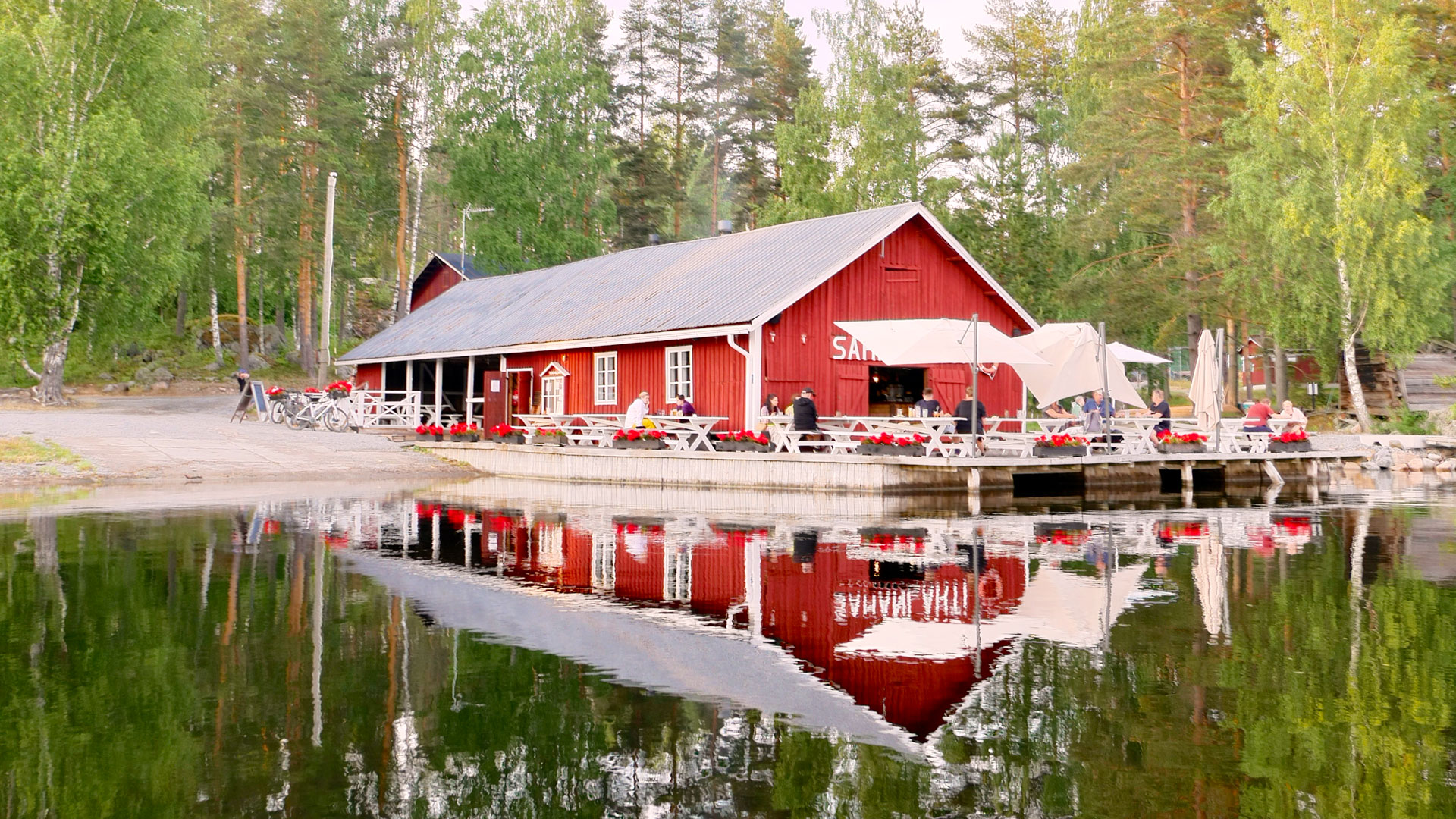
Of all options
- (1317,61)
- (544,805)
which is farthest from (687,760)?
(1317,61)

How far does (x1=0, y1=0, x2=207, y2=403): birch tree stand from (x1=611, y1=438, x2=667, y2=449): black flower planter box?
19378mm

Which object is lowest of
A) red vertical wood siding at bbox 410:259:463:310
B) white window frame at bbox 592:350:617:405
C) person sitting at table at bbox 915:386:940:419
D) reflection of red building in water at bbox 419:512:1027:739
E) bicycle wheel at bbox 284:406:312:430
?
reflection of red building in water at bbox 419:512:1027:739

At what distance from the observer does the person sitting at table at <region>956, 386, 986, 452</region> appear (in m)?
21.0

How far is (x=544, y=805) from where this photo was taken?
4.62 meters

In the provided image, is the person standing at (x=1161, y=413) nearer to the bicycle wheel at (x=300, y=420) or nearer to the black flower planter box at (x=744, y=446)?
the black flower planter box at (x=744, y=446)

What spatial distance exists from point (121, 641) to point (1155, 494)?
17.8 m

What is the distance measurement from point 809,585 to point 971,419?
12.3 metres

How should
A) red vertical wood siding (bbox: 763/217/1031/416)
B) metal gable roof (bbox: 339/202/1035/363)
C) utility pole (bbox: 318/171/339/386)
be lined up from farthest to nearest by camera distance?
utility pole (bbox: 318/171/339/386)
metal gable roof (bbox: 339/202/1035/363)
red vertical wood siding (bbox: 763/217/1031/416)

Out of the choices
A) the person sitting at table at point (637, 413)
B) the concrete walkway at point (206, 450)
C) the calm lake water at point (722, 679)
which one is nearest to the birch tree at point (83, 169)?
the concrete walkway at point (206, 450)

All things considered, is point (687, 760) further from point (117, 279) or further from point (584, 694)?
point (117, 279)

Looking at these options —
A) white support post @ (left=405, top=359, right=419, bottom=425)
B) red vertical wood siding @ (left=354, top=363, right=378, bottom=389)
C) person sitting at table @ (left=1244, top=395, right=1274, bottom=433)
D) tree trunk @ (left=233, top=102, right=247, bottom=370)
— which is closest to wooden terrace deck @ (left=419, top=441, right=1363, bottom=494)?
person sitting at table @ (left=1244, top=395, right=1274, bottom=433)

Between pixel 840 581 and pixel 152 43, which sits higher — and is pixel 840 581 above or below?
below

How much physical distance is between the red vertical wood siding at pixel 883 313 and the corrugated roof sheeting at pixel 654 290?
71 centimetres

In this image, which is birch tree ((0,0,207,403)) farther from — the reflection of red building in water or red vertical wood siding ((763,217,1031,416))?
the reflection of red building in water
